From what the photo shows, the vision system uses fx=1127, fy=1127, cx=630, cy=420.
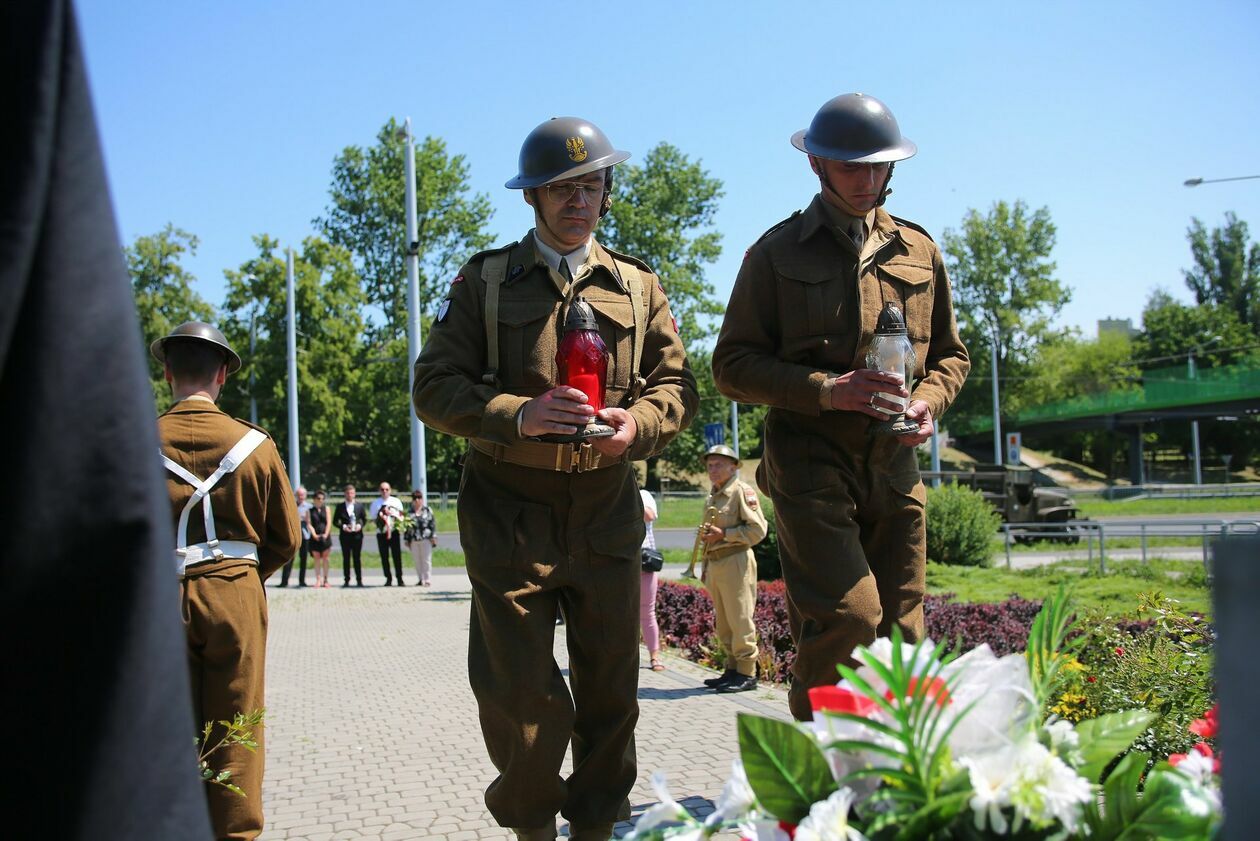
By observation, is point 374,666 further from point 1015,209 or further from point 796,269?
point 1015,209

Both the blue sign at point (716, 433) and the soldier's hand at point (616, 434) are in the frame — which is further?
the blue sign at point (716, 433)

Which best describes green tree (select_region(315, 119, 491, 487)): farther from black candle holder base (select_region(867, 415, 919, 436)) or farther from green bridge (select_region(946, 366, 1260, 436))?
black candle holder base (select_region(867, 415, 919, 436))

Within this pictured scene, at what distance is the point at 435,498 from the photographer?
46.0 meters

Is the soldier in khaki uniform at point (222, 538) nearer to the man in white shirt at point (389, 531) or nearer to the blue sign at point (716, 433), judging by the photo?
the man in white shirt at point (389, 531)

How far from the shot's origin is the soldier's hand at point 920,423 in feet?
13.0

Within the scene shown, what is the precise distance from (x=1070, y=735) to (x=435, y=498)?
45.3m

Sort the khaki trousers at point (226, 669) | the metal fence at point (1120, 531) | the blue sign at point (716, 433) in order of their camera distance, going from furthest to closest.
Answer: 1. the blue sign at point (716, 433)
2. the metal fence at point (1120, 531)
3. the khaki trousers at point (226, 669)

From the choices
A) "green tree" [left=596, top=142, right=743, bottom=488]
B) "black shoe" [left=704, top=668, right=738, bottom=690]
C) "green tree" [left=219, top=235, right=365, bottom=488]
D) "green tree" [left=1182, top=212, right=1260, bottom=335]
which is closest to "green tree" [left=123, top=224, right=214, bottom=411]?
"green tree" [left=219, top=235, right=365, bottom=488]

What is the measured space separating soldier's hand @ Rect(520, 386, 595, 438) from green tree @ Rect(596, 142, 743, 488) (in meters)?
46.6

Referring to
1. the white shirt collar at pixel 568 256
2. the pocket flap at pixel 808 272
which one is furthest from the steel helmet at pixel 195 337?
the pocket flap at pixel 808 272

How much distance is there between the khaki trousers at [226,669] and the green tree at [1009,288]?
6724 cm

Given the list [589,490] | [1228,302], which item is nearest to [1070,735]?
[589,490]

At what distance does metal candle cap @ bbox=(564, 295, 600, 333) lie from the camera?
12.8 feet

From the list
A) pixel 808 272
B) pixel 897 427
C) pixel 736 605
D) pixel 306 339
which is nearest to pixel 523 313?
pixel 808 272
